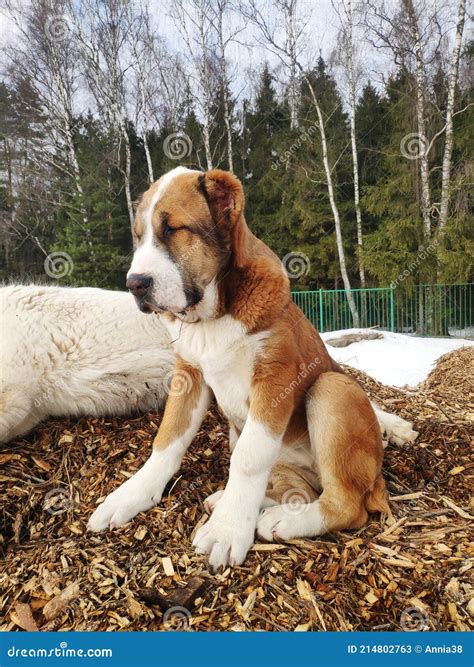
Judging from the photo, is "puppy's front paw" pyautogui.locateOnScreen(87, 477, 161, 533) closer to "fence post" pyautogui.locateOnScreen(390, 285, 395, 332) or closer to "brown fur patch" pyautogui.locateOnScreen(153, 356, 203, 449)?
"brown fur patch" pyautogui.locateOnScreen(153, 356, 203, 449)

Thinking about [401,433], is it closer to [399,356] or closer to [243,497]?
[243,497]

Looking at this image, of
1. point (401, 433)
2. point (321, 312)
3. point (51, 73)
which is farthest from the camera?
point (321, 312)

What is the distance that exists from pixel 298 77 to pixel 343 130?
900mm

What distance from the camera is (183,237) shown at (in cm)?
135

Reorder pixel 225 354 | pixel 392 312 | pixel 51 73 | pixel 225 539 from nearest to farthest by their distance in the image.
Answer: pixel 225 539 → pixel 225 354 → pixel 51 73 → pixel 392 312

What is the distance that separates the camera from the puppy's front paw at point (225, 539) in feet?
4.45

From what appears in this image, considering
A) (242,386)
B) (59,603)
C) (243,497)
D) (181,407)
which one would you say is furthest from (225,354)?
(59,603)

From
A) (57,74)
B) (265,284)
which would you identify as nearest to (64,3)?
(57,74)

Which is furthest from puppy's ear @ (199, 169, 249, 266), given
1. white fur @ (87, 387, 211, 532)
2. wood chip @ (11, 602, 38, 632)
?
wood chip @ (11, 602, 38, 632)

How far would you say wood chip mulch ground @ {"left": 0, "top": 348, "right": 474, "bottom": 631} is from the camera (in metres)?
1.26

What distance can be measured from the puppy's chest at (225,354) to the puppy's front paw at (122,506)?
1.40 ft

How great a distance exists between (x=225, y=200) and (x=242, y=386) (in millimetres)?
635

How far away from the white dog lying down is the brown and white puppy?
596 mm

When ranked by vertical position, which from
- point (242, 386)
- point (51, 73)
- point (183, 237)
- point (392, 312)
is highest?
point (51, 73)
